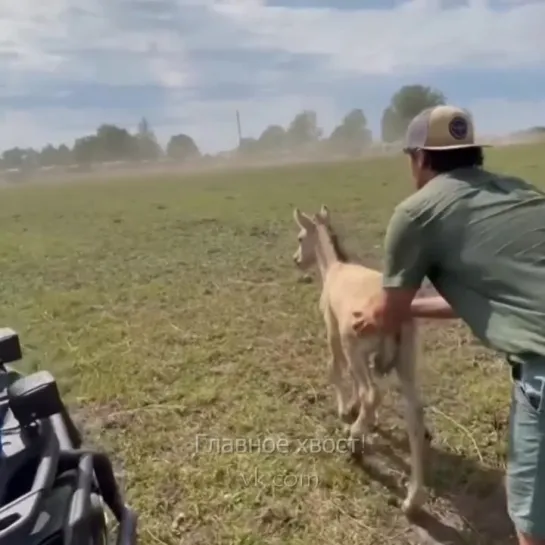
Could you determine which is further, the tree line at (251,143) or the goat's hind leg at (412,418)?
the tree line at (251,143)

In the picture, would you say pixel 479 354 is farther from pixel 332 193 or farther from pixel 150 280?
pixel 150 280

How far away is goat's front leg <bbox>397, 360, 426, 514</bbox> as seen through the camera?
123 inches

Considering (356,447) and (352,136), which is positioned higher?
(352,136)

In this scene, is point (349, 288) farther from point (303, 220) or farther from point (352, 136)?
point (352, 136)

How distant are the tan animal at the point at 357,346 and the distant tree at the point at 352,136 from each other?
1268 millimetres

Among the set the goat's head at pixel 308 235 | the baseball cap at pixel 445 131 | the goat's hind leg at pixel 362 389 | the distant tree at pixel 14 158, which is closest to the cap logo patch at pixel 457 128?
the baseball cap at pixel 445 131

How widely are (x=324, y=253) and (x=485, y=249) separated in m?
2.43

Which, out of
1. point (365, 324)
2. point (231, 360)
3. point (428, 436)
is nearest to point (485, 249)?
point (365, 324)

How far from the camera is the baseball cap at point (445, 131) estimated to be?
7.03ft

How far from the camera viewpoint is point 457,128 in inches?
84.7

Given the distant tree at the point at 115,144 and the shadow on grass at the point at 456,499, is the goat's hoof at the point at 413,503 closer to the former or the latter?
the shadow on grass at the point at 456,499

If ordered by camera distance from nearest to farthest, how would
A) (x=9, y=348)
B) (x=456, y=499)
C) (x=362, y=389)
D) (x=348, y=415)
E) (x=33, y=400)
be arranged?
(x=33, y=400)
(x=9, y=348)
(x=456, y=499)
(x=362, y=389)
(x=348, y=415)

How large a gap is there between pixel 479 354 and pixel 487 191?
2809mm

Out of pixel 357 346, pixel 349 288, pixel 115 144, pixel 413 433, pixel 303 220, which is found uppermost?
pixel 115 144
